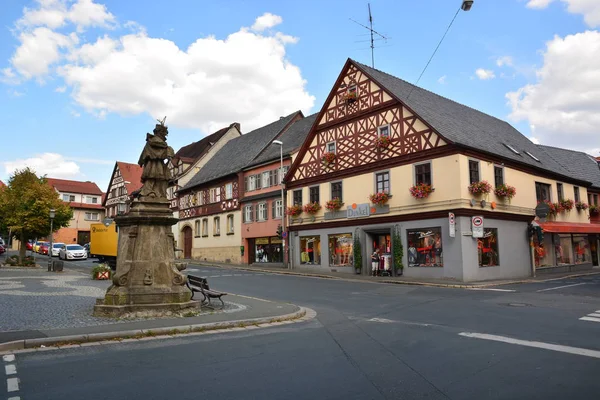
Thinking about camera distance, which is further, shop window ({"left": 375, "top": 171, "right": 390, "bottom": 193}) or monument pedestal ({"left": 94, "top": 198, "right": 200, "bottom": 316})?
shop window ({"left": 375, "top": 171, "right": 390, "bottom": 193})

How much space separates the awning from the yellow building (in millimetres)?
128

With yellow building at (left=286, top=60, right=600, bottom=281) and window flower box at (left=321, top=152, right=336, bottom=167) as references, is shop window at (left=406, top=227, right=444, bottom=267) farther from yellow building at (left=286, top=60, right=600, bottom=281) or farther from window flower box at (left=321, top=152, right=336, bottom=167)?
window flower box at (left=321, top=152, right=336, bottom=167)

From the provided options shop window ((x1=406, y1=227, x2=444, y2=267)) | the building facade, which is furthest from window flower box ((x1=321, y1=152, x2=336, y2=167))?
the building facade

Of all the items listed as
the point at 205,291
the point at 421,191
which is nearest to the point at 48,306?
the point at 205,291

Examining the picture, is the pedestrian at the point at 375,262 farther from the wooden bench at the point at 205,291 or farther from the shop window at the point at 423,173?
the wooden bench at the point at 205,291

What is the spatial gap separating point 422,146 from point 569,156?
21.6m

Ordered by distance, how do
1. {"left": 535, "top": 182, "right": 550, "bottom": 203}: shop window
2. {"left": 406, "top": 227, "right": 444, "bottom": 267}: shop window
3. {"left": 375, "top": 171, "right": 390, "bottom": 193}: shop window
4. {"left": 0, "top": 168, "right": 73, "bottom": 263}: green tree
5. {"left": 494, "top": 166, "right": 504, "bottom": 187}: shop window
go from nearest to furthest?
{"left": 406, "top": 227, "right": 444, "bottom": 267}: shop window < {"left": 494, "top": 166, "right": 504, "bottom": 187}: shop window < {"left": 375, "top": 171, "right": 390, "bottom": 193}: shop window < {"left": 535, "top": 182, "right": 550, "bottom": 203}: shop window < {"left": 0, "top": 168, "right": 73, "bottom": 263}: green tree

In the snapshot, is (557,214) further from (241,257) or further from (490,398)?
(490,398)

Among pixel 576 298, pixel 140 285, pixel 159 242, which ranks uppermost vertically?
pixel 159 242

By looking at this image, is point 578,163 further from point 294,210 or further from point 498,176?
point 294,210

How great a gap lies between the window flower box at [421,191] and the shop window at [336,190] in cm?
630

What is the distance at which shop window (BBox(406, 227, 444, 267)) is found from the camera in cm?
2392

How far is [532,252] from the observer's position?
90.4 feet

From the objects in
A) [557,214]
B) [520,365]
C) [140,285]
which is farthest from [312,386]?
[557,214]
